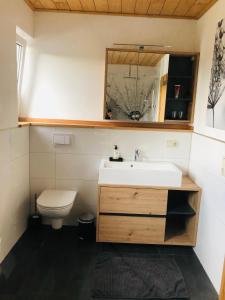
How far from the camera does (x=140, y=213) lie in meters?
2.40

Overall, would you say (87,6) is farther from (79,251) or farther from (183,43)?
(79,251)

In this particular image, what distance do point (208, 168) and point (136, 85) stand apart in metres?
1.17

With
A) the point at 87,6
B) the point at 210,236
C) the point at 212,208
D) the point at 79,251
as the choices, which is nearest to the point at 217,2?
the point at 87,6

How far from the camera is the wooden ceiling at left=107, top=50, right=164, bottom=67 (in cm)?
258

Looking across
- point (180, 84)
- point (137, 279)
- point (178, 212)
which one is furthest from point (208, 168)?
point (137, 279)

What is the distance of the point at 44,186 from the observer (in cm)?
279

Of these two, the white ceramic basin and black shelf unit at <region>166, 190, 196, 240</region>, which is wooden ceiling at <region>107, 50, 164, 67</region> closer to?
the white ceramic basin

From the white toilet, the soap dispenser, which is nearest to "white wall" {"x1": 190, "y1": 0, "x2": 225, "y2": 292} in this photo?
the soap dispenser

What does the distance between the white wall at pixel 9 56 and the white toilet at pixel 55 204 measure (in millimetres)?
804

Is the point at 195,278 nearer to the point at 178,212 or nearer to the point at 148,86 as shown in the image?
the point at 178,212

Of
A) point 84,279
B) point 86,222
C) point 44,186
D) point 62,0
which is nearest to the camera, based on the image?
point 84,279

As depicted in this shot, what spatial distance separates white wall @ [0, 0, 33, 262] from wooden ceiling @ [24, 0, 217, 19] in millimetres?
271

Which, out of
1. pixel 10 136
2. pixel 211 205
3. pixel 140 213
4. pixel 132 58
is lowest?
pixel 140 213

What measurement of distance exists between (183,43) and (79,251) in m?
2.49
